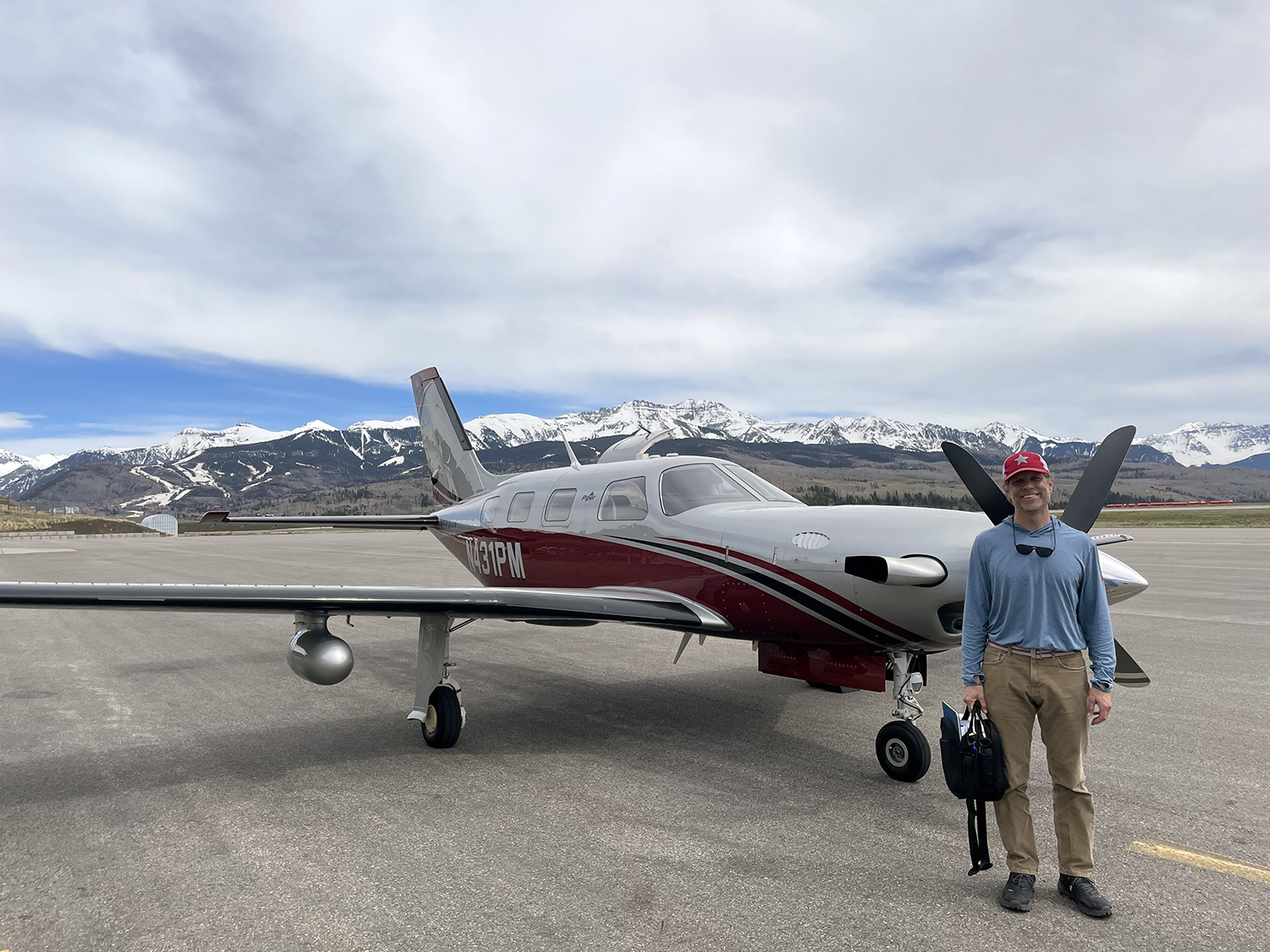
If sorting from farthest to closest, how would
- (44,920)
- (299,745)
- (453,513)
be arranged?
(453,513), (299,745), (44,920)

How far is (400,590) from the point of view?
20.3 ft

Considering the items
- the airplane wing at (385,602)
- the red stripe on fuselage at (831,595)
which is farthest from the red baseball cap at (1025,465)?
the airplane wing at (385,602)

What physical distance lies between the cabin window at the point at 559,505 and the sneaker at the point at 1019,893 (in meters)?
5.40

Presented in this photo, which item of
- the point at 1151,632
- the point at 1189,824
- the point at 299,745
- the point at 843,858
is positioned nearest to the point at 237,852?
the point at 299,745

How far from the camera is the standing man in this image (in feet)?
11.8

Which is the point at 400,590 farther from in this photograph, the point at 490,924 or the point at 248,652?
the point at 248,652

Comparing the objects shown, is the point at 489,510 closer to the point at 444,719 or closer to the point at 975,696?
the point at 444,719

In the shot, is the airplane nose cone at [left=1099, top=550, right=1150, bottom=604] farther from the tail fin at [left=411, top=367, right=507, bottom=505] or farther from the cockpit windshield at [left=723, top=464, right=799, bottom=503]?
the tail fin at [left=411, top=367, right=507, bottom=505]

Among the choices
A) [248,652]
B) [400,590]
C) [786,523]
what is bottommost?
[248,652]

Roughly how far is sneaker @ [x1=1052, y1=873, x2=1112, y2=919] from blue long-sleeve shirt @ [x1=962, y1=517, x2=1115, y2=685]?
1.01 m

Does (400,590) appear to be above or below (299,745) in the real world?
above

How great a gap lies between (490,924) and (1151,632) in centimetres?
1207

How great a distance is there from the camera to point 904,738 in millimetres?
5488

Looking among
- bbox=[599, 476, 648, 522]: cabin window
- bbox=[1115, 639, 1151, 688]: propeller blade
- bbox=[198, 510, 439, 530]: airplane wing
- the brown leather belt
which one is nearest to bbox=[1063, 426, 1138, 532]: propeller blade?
the brown leather belt
